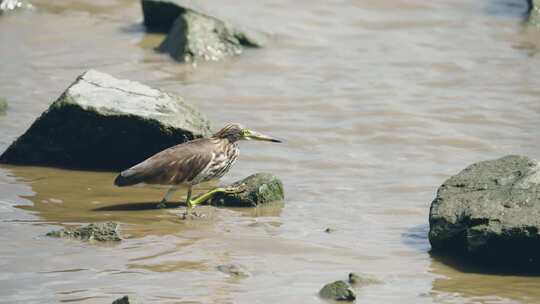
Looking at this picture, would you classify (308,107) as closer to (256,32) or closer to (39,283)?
(256,32)

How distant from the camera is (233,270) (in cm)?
784

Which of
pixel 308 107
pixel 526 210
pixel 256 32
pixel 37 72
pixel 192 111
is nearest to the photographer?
pixel 526 210

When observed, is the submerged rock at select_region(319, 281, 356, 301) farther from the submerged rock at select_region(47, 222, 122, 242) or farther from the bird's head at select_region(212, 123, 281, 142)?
the bird's head at select_region(212, 123, 281, 142)

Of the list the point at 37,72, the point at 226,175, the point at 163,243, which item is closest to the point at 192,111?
the point at 226,175

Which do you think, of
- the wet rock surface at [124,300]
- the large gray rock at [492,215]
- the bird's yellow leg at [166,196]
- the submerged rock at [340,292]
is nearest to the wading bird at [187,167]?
the bird's yellow leg at [166,196]

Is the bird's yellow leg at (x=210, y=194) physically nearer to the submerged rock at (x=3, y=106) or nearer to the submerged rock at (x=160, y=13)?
the submerged rock at (x=3, y=106)

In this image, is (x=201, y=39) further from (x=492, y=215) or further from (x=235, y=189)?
(x=492, y=215)

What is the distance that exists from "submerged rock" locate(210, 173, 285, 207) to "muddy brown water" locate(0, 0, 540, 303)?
126 millimetres

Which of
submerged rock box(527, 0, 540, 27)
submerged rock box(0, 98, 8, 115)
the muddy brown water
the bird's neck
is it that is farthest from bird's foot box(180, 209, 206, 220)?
submerged rock box(527, 0, 540, 27)

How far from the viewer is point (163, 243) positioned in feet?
28.0

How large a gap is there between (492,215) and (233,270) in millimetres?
1762

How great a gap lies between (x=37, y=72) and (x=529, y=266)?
8.36 m

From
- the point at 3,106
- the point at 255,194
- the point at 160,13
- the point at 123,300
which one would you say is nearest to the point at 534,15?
the point at 160,13

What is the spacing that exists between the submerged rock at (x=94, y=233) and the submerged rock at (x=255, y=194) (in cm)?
149
